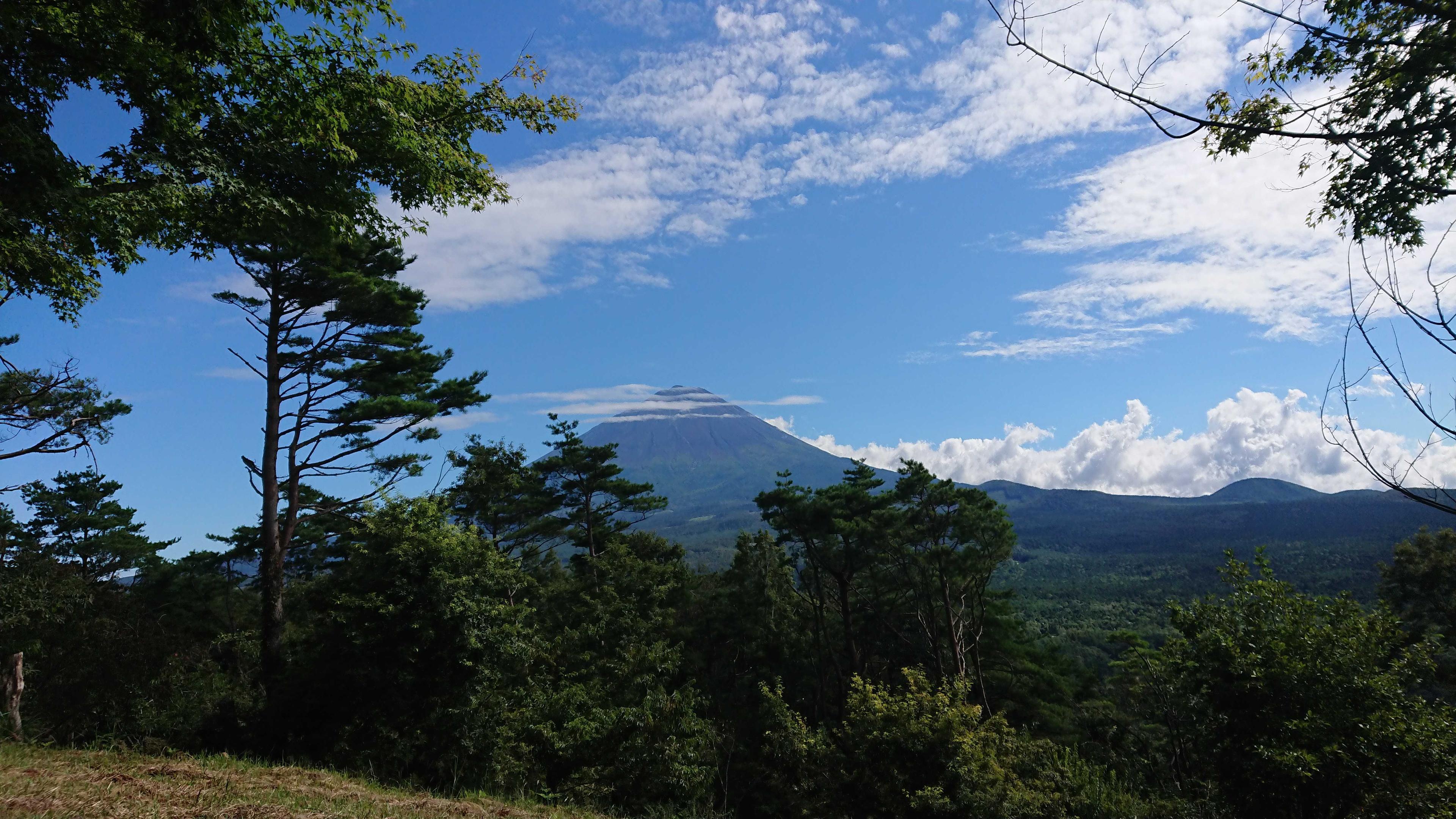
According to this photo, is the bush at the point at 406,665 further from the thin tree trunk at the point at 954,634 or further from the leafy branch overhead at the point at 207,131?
the thin tree trunk at the point at 954,634

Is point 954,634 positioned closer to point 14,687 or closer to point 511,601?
point 511,601

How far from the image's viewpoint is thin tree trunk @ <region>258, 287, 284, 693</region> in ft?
39.0

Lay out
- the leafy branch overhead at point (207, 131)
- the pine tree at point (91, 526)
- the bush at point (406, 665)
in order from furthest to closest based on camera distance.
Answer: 1. the pine tree at point (91, 526)
2. the bush at point (406, 665)
3. the leafy branch overhead at point (207, 131)

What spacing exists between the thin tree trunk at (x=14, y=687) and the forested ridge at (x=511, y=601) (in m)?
0.08

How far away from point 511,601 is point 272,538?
5710 mm

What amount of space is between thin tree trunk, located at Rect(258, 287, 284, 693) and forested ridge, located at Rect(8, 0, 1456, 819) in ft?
0.26

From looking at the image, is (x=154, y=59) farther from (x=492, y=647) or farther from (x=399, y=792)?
(x=492, y=647)

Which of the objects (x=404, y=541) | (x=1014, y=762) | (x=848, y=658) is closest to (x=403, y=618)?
(x=404, y=541)

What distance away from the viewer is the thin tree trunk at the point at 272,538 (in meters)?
11.9

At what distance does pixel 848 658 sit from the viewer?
30.2 meters

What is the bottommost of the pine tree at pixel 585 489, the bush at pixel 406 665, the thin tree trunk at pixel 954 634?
the thin tree trunk at pixel 954 634

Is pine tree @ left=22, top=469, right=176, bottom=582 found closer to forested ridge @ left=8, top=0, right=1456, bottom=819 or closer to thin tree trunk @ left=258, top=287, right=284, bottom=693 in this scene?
forested ridge @ left=8, top=0, right=1456, bottom=819

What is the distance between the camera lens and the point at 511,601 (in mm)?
16109

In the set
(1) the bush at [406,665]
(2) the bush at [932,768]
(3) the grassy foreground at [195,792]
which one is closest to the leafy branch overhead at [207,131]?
(3) the grassy foreground at [195,792]
